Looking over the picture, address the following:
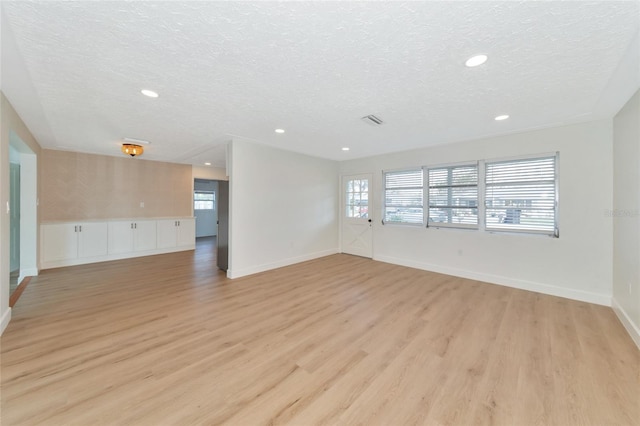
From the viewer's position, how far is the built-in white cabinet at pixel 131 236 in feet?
19.0

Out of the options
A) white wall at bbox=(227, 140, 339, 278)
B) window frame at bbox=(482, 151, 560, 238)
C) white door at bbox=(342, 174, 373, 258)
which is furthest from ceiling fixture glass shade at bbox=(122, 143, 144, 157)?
window frame at bbox=(482, 151, 560, 238)

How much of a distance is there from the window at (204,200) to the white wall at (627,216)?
443 inches

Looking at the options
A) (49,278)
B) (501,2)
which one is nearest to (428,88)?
(501,2)

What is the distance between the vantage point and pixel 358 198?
20.7 feet

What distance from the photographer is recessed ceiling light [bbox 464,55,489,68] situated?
1.93 meters

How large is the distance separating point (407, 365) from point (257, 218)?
362 cm

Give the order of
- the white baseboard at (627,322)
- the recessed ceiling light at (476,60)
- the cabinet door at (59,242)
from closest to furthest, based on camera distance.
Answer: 1. the recessed ceiling light at (476,60)
2. the white baseboard at (627,322)
3. the cabinet door at (59,242)

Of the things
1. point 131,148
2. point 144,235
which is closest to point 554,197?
point 131,148

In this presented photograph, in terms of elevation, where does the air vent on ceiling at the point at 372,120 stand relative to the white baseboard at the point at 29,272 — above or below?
above

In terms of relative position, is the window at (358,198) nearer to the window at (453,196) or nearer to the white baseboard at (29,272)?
the window at (453,196)

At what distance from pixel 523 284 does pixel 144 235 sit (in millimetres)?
8325

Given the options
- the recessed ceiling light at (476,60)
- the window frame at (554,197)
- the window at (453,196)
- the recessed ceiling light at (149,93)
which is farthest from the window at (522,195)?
the recessed ceiling light at (149,93)

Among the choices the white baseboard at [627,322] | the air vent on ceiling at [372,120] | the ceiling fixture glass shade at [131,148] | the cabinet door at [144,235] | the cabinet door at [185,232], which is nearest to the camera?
the white baseboard at [627,322]

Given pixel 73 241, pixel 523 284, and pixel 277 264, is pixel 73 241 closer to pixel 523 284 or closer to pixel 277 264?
pixel 277 264
